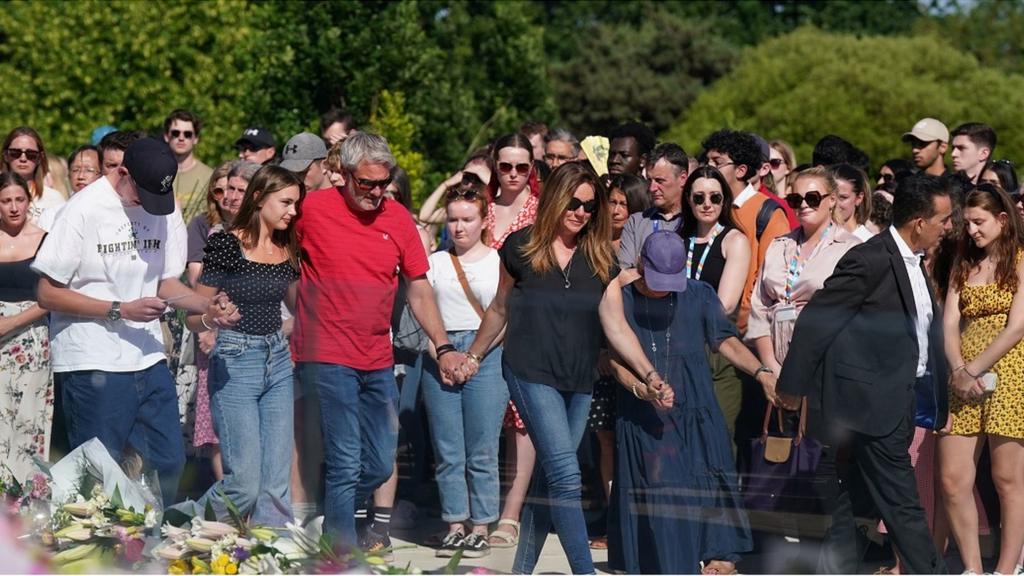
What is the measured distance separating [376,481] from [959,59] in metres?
37.2

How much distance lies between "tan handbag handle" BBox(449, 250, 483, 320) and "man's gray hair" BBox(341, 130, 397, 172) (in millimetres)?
551

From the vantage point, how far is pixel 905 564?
5.61 meters

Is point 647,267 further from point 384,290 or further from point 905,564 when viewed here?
point 905,564

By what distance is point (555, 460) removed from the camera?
5.73 m

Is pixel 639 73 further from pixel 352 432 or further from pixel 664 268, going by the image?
pixel 352 432

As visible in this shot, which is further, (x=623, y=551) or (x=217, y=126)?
(x=217, y=126)

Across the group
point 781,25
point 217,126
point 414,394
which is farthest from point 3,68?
point 781,25

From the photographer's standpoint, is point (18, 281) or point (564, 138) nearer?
point (18, 281)

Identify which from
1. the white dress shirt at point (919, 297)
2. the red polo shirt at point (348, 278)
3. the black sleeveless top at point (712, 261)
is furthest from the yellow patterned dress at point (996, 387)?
the red polo shirt at point (348, 278)

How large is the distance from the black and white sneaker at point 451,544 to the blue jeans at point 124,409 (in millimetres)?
1128

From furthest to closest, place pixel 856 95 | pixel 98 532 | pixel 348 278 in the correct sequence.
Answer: pixel 856 95 < pixel 348 278 < pixel 98 532

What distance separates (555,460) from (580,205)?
3.13 ft

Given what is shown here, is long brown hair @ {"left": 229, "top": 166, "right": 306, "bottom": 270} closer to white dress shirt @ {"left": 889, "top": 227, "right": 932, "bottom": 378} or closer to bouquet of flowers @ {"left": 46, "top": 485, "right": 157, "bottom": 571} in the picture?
bouquet of flowers @ {"left": 46, "top": 485, "right": 157, "bottom": 571}

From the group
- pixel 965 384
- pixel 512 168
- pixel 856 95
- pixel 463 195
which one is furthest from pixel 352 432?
pixel 856 95
